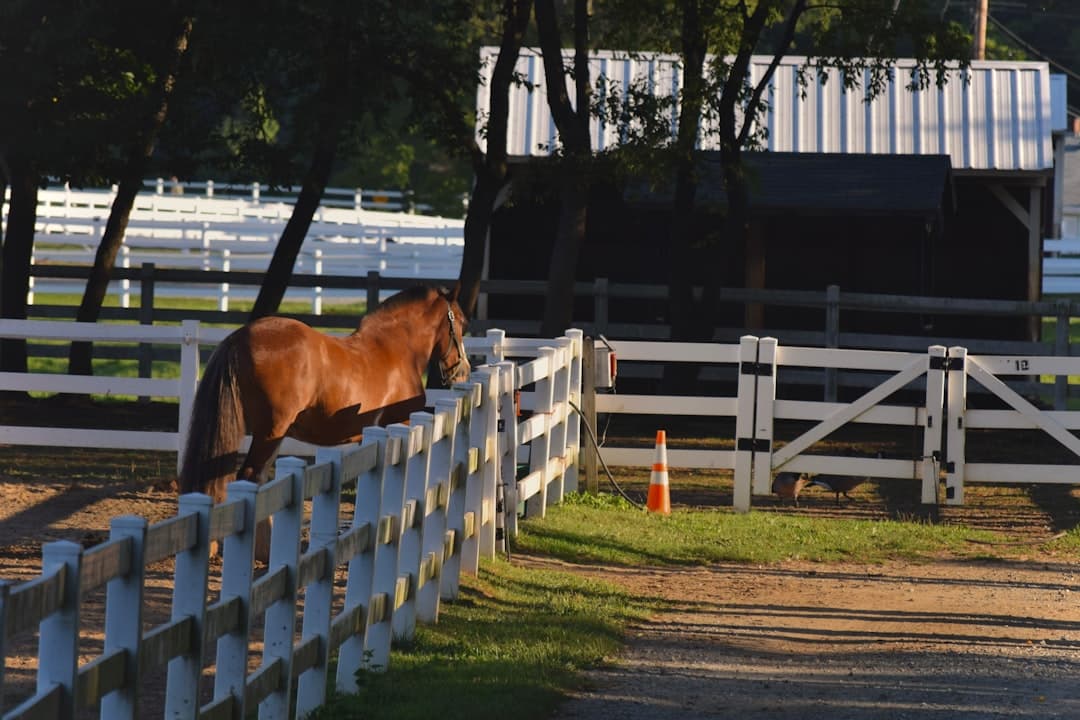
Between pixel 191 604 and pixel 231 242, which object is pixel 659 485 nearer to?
pixel 191 604

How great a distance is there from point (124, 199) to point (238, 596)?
52.1 feet

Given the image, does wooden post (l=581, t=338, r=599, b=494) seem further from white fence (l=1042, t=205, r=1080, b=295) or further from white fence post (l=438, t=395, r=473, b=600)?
white fence (l=1042, t=205, r=1080, b=295)

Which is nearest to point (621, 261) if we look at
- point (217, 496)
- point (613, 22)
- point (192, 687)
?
point (613, 22)

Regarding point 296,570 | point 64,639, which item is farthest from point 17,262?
point 64,639

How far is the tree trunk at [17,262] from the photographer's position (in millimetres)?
19766

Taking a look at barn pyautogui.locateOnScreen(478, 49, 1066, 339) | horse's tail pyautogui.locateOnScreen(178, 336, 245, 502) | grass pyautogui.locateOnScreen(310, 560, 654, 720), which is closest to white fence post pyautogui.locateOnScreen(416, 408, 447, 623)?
grass pyautogui.locateOnScreen(310, 560, 654, 720)

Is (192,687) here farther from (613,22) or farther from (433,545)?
(613,22)

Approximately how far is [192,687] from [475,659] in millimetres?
2722

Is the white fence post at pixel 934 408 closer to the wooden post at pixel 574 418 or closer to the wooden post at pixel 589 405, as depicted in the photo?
the wooden post at pixel 589 405

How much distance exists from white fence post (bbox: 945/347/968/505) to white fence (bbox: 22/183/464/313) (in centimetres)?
1923

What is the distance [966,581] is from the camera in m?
10.2

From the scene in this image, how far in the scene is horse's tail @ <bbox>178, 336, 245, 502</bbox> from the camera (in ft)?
28.8

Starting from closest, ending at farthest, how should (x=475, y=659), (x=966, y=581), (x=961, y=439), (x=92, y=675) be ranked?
(x=92, y=675) → (x=475, y=659) → (x=966, y=581) → (x=961, y=439)

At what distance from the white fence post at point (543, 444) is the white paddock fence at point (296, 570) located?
1.66ft
